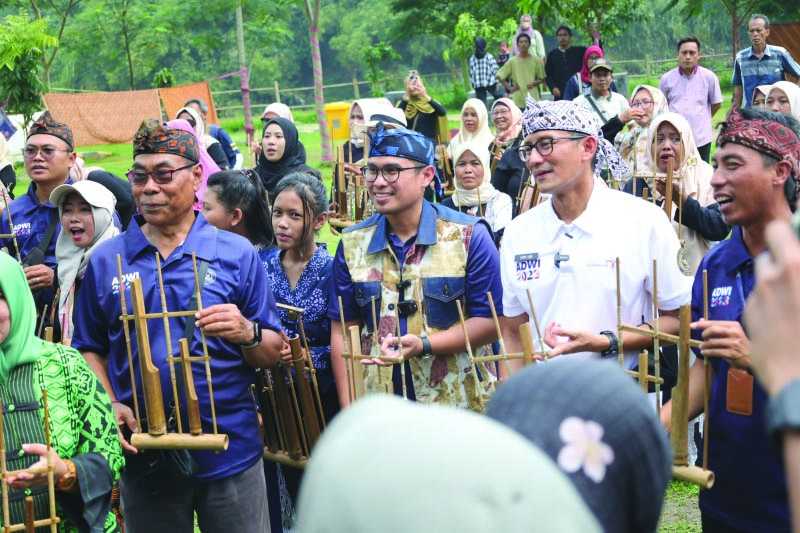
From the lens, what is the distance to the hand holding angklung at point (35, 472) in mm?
3469

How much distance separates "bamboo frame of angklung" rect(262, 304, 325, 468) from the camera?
5.15 m

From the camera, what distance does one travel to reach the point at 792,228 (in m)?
1.39

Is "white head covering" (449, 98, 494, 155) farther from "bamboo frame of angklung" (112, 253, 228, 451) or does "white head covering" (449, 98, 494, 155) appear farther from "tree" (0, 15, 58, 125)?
"tree" (0, 15, 58, 125)

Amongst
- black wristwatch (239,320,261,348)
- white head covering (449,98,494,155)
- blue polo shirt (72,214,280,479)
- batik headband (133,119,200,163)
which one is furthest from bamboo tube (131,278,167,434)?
white head covering (449,98,494,155)

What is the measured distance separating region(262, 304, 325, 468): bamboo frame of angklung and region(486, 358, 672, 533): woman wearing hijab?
3573 millimetres

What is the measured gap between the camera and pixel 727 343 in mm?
3271

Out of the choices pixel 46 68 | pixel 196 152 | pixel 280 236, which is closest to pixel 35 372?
pixel 196 152

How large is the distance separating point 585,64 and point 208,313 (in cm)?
1084

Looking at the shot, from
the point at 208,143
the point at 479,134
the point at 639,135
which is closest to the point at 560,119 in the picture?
the point at 639,135

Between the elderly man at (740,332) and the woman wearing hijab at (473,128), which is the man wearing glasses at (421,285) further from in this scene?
the woman wearing hijab at (473,128)

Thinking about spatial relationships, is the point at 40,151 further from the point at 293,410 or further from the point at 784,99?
the point at 784,99


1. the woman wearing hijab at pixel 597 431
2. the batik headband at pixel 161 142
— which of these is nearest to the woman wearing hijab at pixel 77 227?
the batik headband at pixel 161 142

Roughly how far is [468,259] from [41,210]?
280 centimetres

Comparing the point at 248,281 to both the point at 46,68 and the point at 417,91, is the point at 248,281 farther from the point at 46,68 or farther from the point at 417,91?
the point at 46,68
